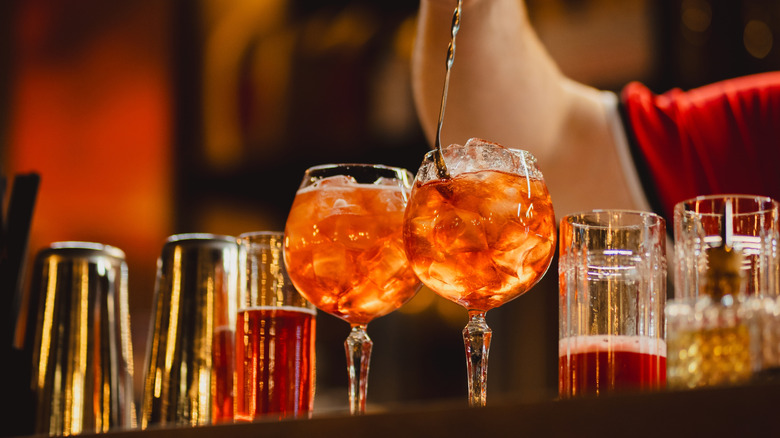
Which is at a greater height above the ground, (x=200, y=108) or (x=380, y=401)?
(x=200, y=108)

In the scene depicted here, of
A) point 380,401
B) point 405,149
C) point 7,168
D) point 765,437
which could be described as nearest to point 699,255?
point 765,437

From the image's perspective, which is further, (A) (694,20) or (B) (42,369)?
(A) (694,20)

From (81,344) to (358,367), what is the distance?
428 millimetres

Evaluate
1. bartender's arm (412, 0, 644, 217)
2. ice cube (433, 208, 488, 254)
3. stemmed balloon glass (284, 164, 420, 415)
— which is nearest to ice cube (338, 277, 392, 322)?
→ stemmed balloon glass (284, 164, 420, 415)

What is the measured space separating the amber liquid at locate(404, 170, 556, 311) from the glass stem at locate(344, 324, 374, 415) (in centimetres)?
11

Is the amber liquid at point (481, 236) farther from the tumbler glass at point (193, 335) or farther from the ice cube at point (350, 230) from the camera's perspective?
the tumbler glass at point (193, 335)

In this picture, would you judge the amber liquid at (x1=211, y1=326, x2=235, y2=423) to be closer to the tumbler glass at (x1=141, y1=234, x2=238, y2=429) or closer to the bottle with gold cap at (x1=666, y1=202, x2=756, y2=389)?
the tumbler glass at (x1=141, y1=234, x2=238, y2=429)

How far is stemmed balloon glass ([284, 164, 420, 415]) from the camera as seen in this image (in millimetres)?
899

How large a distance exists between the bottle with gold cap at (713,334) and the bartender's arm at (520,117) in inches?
50.3

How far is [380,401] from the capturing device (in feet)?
10.5

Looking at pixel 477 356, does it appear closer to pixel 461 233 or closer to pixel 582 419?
pixel 461 233

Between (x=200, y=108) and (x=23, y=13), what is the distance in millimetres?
964

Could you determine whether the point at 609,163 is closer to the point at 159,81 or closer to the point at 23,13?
the point at 159,81

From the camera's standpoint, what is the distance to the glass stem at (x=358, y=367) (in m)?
0.86
